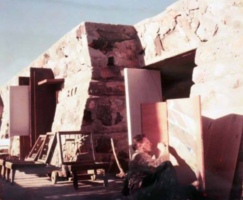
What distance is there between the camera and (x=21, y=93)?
836 centimetres

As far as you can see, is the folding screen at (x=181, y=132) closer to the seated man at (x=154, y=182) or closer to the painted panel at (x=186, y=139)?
the painted panel at (x=186, y=139)

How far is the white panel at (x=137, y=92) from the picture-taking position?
19.9 ft

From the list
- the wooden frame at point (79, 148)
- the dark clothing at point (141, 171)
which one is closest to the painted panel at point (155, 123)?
the dark clothing at point (141, 171)

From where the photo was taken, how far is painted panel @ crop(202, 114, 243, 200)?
4141 millimetres

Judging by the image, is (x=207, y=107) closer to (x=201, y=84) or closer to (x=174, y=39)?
(x=201, y=84)

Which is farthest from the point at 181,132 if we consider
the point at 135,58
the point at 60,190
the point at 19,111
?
the point at 19,111

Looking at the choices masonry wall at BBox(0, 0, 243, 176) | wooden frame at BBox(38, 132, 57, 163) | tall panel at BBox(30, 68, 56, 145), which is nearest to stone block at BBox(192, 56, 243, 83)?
masonry wall at BBox(0, 0, 243, 176)

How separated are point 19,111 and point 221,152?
5.27m

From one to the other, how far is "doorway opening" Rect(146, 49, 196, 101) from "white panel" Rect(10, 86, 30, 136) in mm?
3154

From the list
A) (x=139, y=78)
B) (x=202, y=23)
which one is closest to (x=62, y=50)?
(x=139, y=78)

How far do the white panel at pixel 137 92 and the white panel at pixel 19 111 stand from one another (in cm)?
313

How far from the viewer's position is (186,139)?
453 cm

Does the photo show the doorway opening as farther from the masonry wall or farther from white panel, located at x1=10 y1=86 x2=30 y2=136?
white panel, located at x1=10 y1=86 x2=30 y2=136

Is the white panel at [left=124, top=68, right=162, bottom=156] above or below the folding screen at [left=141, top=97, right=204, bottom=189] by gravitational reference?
above
